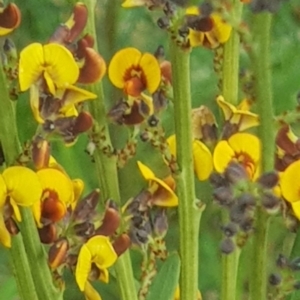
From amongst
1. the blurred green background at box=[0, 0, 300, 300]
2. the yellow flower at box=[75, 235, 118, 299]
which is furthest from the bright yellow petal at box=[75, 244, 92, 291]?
the blurred green background at box=[0, 0, 300, 300]

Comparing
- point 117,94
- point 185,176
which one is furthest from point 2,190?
point 117,94

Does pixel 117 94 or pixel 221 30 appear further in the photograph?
pixel 117 94

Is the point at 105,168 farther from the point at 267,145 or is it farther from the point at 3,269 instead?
the point at 3,269

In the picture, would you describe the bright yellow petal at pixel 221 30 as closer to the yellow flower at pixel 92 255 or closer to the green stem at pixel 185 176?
the green stem at pixel 185 176

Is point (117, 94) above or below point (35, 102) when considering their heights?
below

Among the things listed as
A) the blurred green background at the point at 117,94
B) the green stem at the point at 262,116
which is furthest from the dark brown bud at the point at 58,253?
the blurred green background at the point at 117,94

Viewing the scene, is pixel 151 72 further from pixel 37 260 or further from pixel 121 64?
pixel 37 260

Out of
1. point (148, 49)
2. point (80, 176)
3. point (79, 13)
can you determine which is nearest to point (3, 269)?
point (80, 176)
